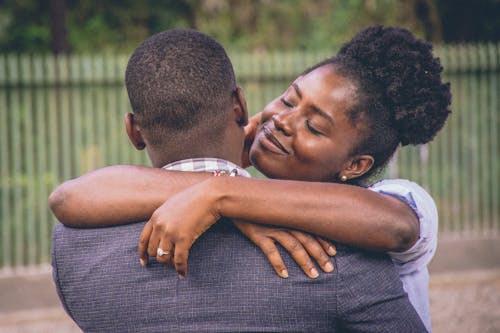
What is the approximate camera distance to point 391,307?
5.77 ft

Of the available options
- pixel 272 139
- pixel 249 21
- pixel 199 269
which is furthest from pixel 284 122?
pixel 249 21

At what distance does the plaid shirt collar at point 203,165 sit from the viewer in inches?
75.4

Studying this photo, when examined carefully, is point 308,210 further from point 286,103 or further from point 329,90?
point 286,103

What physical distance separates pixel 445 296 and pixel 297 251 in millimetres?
5905

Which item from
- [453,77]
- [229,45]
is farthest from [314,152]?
[229,45]

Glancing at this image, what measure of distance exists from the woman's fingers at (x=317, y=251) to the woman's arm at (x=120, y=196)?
1.09 feet

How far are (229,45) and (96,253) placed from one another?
1339 centimetres

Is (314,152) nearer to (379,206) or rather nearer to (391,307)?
(379,206)

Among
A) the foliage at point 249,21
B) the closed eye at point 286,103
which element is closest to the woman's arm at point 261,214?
the closed eye at point 286,103

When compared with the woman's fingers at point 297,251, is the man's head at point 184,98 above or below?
above

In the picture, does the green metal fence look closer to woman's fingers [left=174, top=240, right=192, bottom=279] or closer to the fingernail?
woman's fingers [left=174, top=240, right=192, bottom=279]

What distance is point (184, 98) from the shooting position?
6.11 feet

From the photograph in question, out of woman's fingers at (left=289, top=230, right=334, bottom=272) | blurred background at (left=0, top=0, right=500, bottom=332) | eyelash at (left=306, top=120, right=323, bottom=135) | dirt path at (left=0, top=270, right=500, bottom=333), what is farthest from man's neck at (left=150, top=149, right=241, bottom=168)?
blurred background at (left=0, top=0, right=500, bottom=332)

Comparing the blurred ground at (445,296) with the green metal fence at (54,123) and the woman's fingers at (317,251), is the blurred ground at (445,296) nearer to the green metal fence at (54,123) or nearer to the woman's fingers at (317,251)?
the green metal fence at (54,123)
